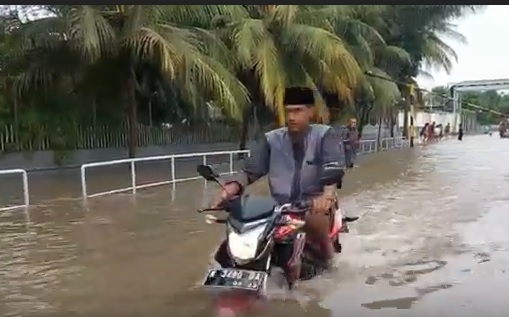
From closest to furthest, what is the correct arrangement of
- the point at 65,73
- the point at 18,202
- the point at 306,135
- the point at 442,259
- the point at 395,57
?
the point at 306,135 < the point at 442,259 < the point at 18,202 < the point at 65,73 < the point at 395,57

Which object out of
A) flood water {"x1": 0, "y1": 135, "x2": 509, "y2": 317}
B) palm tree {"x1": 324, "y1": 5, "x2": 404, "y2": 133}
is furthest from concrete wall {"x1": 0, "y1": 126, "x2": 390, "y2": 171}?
palm tree {"x1": 324, "y1": 5, "x2": 404, "y2": 133}

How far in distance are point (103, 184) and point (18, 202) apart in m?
2.72

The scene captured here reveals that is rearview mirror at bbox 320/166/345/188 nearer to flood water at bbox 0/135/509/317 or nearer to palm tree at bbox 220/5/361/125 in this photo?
flood water at bbox 0/135/509/317

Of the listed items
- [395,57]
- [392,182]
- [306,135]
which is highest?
[395,57]

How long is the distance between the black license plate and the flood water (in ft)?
0.66

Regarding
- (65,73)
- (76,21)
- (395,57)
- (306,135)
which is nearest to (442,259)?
(306,135)

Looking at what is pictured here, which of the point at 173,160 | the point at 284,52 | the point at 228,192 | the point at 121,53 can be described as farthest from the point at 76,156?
the point at 228,192

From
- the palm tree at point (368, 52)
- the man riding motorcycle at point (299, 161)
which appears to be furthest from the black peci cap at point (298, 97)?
the palm tree at point (368, 52)

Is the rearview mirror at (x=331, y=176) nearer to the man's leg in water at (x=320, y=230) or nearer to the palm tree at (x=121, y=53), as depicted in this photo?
the man's leg in water at (x=320, y=230)

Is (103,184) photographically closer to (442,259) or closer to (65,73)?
(65,73)

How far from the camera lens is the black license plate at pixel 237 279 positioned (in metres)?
5.11

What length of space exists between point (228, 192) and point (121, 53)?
12.1 meters

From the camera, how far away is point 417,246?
305 inches

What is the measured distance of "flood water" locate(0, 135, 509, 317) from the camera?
5383 millimetres
